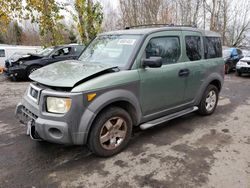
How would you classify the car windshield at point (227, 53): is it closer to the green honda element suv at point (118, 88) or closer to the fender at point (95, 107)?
the green honda element suv at point (118, 88)

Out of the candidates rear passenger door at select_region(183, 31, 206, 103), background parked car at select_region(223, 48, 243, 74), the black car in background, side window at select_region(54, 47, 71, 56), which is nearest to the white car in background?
background parked car at select_region(223, 48, 243, 74)

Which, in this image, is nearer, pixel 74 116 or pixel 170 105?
pixel 74 116

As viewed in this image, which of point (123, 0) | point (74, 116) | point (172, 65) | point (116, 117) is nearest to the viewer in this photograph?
point (74, 116)

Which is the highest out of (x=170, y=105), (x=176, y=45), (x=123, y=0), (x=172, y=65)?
(x=123, y=0)

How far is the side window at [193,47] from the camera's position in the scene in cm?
409

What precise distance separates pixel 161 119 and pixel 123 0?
61.6 ft

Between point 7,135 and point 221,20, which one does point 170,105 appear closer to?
point 7,135

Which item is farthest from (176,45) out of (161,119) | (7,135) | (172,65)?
(7,135)

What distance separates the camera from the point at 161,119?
3.77 meters

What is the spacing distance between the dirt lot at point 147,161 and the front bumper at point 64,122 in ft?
1.44

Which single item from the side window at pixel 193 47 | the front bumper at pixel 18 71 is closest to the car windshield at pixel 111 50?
the side window at pixel 193 47

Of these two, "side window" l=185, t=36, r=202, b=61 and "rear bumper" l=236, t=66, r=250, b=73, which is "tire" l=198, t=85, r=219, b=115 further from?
"rear bumper" l=236, t=66, r=250, b=73

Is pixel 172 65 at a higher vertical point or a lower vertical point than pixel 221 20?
lower

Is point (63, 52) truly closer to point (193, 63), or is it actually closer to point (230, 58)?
point (193, 63)
